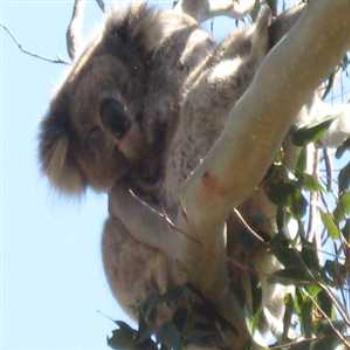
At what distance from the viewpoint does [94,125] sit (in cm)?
445

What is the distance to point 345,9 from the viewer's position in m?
2.41

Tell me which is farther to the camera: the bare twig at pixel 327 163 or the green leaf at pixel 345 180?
the bare twig at pixel 327 163

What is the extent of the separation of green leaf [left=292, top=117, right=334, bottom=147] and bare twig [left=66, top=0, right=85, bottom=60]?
6.84 feet

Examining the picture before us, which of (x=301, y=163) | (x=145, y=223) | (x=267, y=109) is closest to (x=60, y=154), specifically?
(x=145, y=223)

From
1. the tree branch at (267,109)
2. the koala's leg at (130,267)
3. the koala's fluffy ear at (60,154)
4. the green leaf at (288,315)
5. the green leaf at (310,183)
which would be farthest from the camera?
the koala's fluffy ear at (60,154)

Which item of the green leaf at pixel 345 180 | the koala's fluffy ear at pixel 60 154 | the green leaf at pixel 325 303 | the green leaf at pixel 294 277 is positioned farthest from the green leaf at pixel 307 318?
the koala's fluffy ear at pixel 60 154

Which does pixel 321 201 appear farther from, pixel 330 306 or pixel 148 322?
pixel 148 322

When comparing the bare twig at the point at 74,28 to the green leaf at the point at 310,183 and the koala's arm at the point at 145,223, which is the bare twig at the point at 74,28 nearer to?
the koala's arm at the point at 145,223

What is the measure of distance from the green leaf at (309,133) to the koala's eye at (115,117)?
4.40 ft

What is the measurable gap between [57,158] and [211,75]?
1.14 m

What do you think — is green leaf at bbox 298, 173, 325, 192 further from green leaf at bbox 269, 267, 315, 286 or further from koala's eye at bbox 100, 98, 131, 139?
koala's eye at bbox 100, 98, 131, 139

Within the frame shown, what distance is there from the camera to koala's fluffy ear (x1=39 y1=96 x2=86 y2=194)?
14.5 feet

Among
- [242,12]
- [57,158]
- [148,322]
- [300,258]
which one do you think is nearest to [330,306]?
[300,258]

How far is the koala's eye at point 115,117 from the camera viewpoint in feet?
13.8
